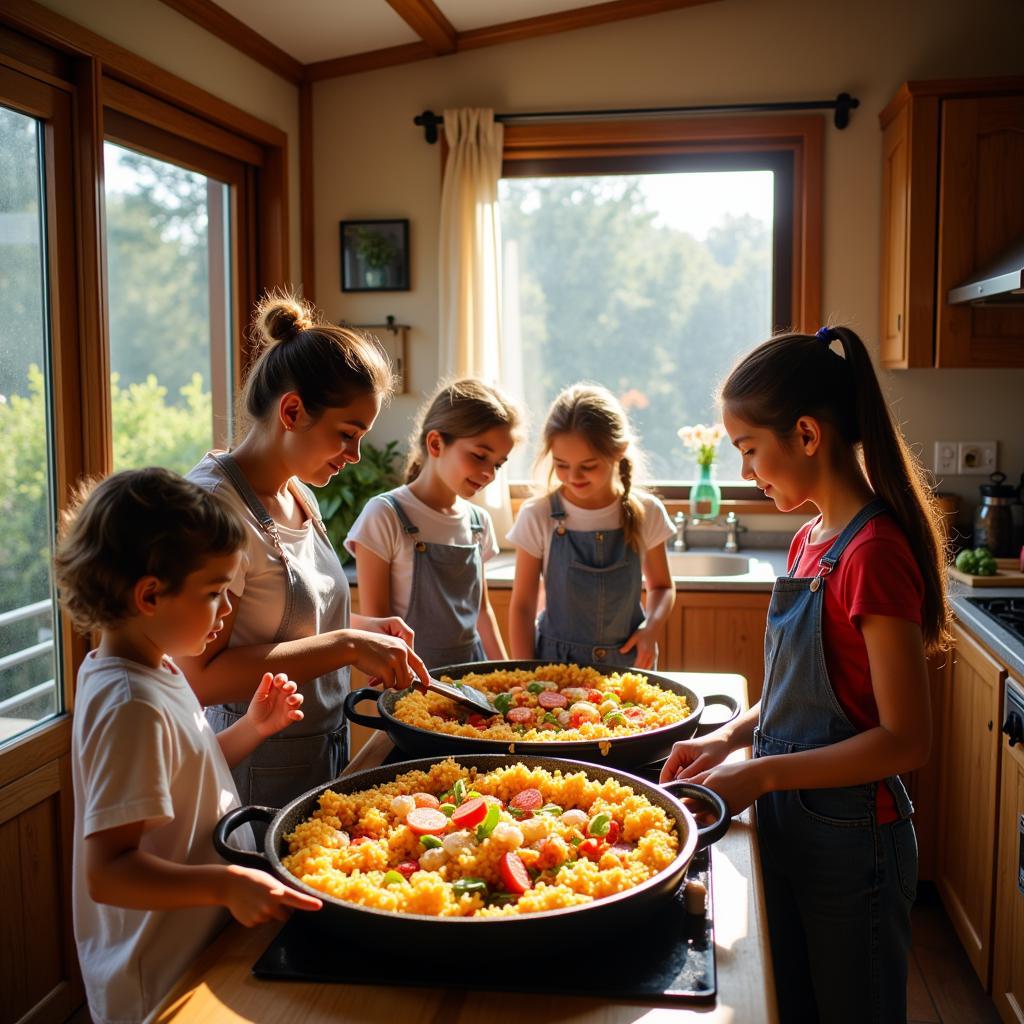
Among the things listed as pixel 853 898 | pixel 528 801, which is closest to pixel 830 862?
pixel 853 898

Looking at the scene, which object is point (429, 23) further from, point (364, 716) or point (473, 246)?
point (364, 716)

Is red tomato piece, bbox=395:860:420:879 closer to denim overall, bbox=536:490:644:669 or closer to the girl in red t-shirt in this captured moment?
the girl in red t-shirt

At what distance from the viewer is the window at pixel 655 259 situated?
3.73 meters

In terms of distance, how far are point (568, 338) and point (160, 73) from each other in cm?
172

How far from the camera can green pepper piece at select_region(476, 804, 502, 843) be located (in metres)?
1.17

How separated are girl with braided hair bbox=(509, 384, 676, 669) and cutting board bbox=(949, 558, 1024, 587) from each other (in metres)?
0.95

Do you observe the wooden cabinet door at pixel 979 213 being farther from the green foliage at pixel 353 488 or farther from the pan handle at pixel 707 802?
the pan handle at pixel 707 802

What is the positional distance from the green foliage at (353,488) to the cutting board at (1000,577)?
191cm

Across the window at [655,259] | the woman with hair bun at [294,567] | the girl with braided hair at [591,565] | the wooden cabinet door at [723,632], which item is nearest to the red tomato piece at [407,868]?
the woman with hair bun at [294,567]

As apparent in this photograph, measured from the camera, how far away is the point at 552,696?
1726 mm

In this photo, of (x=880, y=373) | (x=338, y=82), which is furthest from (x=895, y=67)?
(x=338, y=82)

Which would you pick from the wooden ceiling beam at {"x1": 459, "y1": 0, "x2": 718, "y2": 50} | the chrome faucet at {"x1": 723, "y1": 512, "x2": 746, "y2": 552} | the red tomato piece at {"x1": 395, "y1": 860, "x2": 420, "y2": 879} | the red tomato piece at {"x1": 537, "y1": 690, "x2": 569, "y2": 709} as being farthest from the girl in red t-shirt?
the wooden ceiling beam at {"x1": 459, "y1": 0, "x2": 718, "y2": 50}

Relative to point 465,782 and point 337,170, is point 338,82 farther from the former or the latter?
point 465,782

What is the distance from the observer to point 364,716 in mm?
1509
